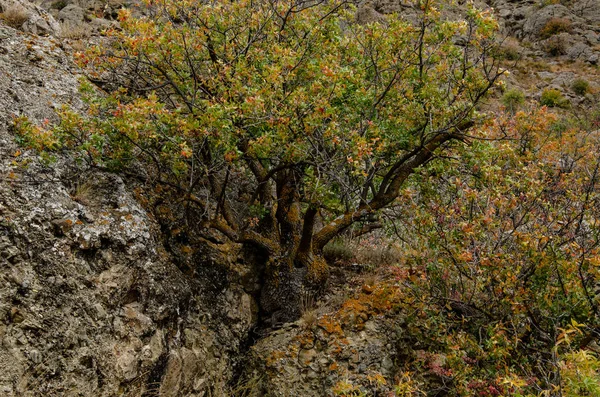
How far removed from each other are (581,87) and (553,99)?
3049 millimetres

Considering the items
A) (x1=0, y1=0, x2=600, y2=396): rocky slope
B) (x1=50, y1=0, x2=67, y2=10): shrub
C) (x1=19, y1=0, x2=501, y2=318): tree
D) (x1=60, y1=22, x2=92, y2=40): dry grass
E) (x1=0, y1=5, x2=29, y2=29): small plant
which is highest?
(x1=50, y1=0, x2=67, y2=10): shrub

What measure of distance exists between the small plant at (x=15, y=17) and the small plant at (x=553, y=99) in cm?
2455

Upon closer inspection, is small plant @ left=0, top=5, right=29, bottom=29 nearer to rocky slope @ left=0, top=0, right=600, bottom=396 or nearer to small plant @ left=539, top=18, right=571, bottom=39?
rocky slope @ left=0, top=0, right=600, bottom=396

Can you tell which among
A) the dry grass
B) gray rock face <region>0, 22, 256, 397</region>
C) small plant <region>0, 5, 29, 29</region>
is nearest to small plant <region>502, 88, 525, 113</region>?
the dry grass

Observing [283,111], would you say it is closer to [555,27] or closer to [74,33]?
[74,33]

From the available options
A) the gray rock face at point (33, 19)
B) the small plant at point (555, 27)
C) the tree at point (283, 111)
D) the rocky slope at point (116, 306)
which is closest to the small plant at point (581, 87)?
the small plant at point (555, 27)

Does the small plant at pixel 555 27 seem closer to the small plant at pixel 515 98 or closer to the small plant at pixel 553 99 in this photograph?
the small plant at pixel 553 99

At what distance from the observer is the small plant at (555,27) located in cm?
3081

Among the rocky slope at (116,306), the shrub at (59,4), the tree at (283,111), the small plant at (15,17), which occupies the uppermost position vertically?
the shrub at (59,4)

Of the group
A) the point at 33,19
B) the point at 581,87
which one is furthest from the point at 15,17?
the point at 581,87

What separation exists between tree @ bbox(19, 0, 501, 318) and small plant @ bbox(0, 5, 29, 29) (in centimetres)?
239

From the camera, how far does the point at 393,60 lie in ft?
21.3

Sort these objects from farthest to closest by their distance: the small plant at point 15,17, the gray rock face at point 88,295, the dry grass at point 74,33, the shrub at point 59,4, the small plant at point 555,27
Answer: the small plant at point 555,27 → the shrub at point 59,4 → the dry grass at point 74,33 → the small plant at point 15,17 → the gray rock face at point 88,295

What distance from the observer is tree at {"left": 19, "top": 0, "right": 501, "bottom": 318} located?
5.33 metres
